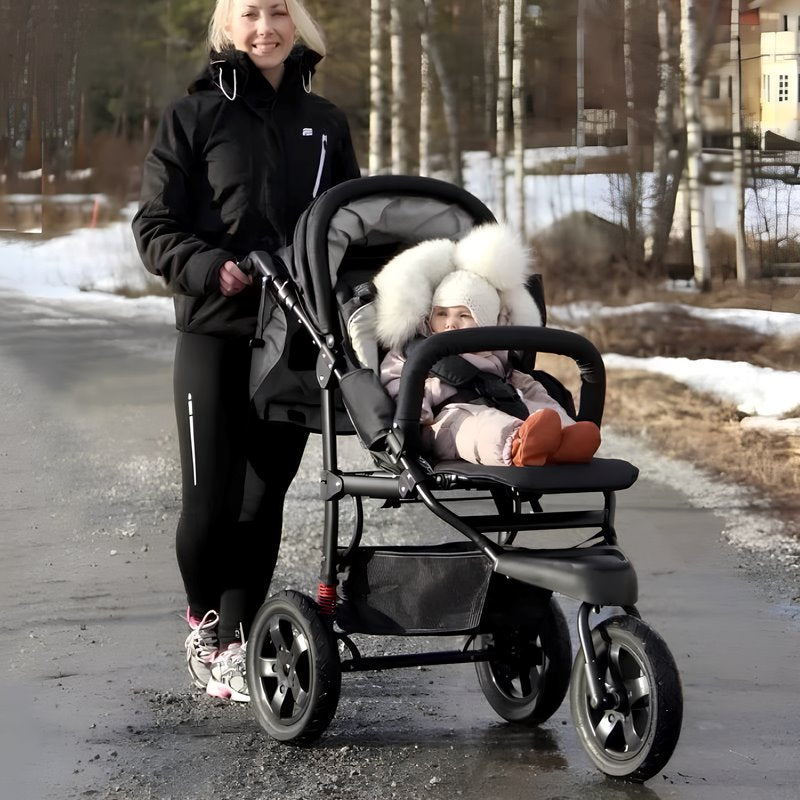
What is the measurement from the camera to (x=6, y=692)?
4.80 m

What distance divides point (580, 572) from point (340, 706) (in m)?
1.23

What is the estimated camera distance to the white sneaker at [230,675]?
4582mm

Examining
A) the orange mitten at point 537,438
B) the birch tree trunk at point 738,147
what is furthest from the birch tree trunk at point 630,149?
the orange mitten at point 537,438

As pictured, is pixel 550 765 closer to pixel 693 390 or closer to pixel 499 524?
pixel 499 524

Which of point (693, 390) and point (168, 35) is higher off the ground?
point (168, 35)

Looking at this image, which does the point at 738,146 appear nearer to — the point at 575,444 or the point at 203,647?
the point at 203,647

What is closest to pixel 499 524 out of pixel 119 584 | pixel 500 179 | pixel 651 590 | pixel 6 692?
pixel 6 692

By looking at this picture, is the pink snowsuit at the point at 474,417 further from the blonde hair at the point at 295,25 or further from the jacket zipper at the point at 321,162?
the blonde hair at the point at 295,25

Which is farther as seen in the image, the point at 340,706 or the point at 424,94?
the point at 424,94

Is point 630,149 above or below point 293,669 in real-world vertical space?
above

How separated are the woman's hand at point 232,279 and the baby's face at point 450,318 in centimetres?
55

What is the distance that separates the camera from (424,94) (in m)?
21.5

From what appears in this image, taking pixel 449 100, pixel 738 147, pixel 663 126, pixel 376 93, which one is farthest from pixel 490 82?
pixel 738 147

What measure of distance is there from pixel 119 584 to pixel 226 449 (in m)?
1.95
